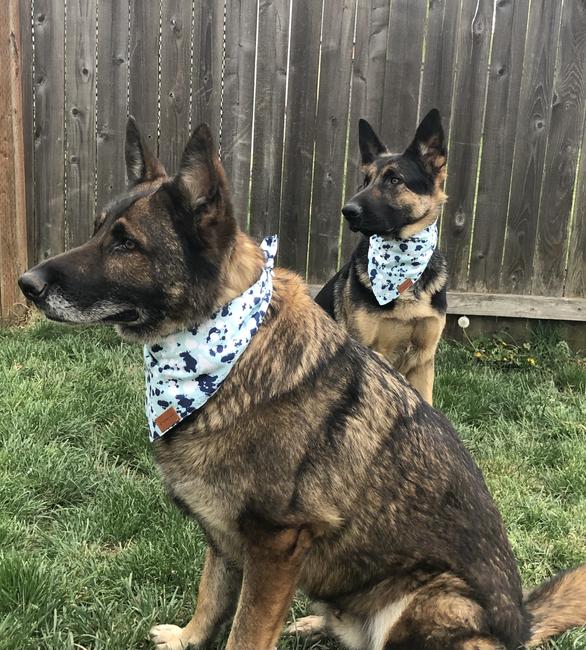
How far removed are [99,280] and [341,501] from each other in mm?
1046

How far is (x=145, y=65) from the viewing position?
542cm

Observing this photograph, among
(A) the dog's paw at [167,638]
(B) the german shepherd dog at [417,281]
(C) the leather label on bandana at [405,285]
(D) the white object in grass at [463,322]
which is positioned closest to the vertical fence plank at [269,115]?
(B) the german shepherd dog at [417,281]

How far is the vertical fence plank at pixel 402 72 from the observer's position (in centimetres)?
529

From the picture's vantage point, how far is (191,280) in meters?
2.02

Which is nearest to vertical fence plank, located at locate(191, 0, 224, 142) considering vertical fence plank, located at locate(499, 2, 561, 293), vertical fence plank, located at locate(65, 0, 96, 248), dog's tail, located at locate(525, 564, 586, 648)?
vertical fence plank, located at locate(65, 0, 96, 248)

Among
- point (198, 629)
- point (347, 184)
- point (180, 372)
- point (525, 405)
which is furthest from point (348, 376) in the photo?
point (347, 184)

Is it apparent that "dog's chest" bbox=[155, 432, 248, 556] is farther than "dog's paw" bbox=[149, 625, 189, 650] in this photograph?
No

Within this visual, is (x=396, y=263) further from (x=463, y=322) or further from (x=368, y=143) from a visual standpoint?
(x=463, y=322)

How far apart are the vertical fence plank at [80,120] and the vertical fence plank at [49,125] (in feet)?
0.18

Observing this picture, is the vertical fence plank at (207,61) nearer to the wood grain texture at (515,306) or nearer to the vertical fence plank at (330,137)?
the vertical fence plank at (330,137)

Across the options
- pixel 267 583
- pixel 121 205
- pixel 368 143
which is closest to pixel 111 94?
pixel 368 143

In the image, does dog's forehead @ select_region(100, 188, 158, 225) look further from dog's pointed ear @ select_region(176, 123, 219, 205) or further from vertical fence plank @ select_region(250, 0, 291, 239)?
Result: vertical fence plank @ select_region(250, 0, 291, 239)

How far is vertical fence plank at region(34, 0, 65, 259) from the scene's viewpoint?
5363 millimetres

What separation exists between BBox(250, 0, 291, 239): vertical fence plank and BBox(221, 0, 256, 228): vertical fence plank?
2.4 inches
